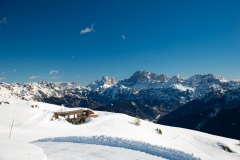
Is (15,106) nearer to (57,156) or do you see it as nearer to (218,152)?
(57,156)

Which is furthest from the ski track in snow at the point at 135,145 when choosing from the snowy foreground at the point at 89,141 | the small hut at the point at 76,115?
the small hut at the point at 76,115

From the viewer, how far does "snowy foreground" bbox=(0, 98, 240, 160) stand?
18500 millimetres

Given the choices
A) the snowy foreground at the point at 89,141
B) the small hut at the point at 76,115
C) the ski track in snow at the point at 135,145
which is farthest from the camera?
the small hut at the point at 76,115

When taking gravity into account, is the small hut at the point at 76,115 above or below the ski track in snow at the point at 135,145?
above

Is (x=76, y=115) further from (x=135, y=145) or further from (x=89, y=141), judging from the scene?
(x=135, y=145)

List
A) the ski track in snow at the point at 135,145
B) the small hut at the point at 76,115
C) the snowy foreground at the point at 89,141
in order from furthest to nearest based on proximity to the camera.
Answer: the small hut at the point at 76,115, the ski track in snow at the point at 135,145, the snowy foreground at the point at 89,141

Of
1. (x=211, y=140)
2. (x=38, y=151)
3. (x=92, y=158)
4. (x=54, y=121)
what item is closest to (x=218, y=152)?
(x=211, y=140)

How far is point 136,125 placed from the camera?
1943 inches

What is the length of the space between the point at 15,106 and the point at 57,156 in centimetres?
2984

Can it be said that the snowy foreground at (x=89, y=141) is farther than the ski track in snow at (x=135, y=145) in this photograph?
No

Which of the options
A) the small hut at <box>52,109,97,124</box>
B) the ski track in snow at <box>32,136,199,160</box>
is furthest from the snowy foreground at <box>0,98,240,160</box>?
the small hut at <box>52,109,97,124</box>

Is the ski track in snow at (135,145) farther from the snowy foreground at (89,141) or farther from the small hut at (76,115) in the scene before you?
the small hut at (76,115)

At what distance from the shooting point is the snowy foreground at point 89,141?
60.7ft

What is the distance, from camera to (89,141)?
26156mm
